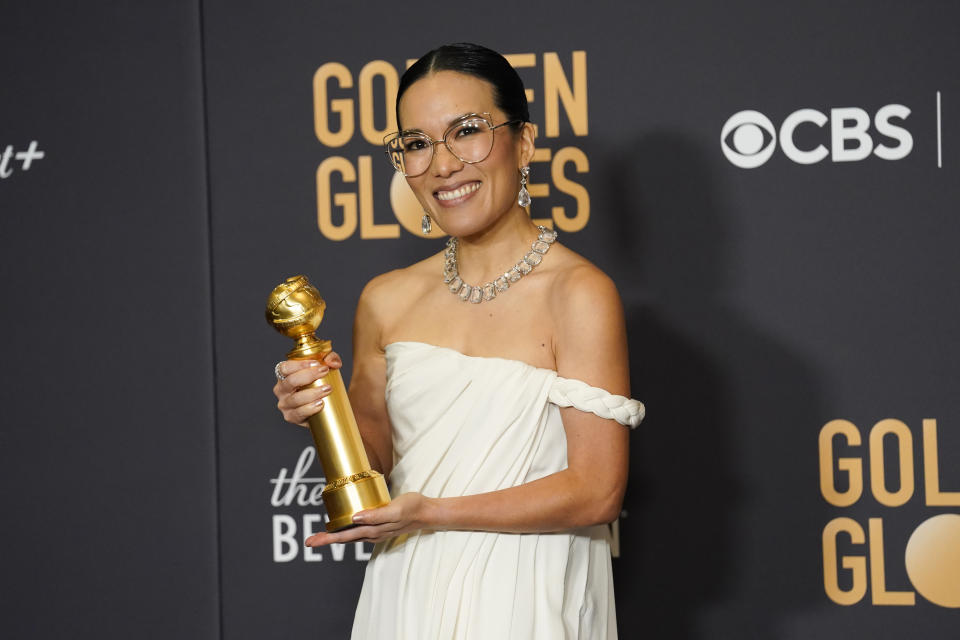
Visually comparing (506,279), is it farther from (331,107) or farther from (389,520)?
(331,107)

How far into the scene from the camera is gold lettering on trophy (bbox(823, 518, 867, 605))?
2.43 meters

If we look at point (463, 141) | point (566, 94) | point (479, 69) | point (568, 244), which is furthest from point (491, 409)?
point (566, 94)

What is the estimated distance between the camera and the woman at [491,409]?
1.57 meters

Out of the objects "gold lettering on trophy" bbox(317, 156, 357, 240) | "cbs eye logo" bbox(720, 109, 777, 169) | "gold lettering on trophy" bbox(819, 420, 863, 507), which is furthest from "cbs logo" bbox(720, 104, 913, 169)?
"gold lettering on trophy" bbox(317, 156, 357, 240)

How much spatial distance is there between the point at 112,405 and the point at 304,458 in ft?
1.72

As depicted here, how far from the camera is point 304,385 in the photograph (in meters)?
1.56

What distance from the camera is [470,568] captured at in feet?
5.25

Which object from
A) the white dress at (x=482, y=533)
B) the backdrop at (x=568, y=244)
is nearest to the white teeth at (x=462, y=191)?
the white dress at (x=482, y=533)

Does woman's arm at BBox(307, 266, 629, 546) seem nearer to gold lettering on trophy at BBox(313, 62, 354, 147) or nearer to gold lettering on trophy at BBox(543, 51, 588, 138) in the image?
gold lettering on trophy at BBox(543, 51, 588, 138)

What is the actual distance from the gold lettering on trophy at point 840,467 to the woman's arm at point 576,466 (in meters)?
1.01

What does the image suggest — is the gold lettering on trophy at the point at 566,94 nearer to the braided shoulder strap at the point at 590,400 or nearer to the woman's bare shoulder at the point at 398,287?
the woman's bare shoulder at the point at 398,287

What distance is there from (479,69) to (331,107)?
1080mm

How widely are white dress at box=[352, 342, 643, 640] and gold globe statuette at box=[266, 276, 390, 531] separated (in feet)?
0.43

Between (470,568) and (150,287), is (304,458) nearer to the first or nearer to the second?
(150,287)
